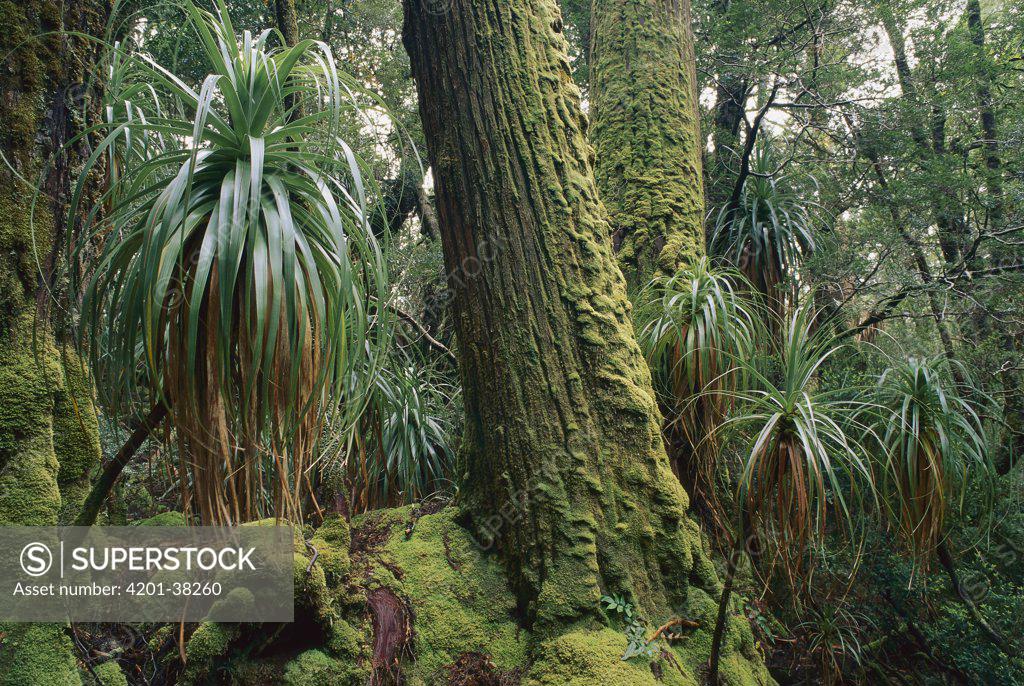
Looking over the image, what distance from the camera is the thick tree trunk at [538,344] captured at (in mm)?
1794

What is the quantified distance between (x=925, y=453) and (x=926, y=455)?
0.01 metres

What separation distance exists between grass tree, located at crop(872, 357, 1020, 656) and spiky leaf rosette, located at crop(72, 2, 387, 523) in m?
2.20

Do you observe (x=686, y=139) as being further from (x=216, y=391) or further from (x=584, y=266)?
(x=216, y=391)

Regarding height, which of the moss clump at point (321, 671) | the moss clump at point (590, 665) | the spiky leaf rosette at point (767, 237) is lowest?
the moss clump at point (590, 665)

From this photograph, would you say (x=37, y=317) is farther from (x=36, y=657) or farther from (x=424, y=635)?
(x=424, y=635)

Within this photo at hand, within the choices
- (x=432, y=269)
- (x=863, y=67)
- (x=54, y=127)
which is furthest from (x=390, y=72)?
(x=54, y=127)

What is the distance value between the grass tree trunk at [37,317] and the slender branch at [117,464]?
0.11m

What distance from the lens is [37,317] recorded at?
1.50 m

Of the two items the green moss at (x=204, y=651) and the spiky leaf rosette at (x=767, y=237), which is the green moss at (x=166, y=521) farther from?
the spiky leaf rosette at (x=767, y=237)

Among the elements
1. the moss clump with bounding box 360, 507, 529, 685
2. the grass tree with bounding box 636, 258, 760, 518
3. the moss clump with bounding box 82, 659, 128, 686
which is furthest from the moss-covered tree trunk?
the moss clump with bounding box 82, 659, 128, 686

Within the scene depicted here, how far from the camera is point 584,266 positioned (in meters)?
2.03

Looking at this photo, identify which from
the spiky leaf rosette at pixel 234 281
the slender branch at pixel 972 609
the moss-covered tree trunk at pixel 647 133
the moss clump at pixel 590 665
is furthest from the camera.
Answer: the moss-covered tree trunk at pixel 647 133

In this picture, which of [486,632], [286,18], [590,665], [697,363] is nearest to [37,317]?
[486,632]

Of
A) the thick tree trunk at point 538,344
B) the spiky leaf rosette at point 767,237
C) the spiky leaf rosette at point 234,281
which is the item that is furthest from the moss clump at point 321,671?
the spiky leaf rosette at point 767,237
